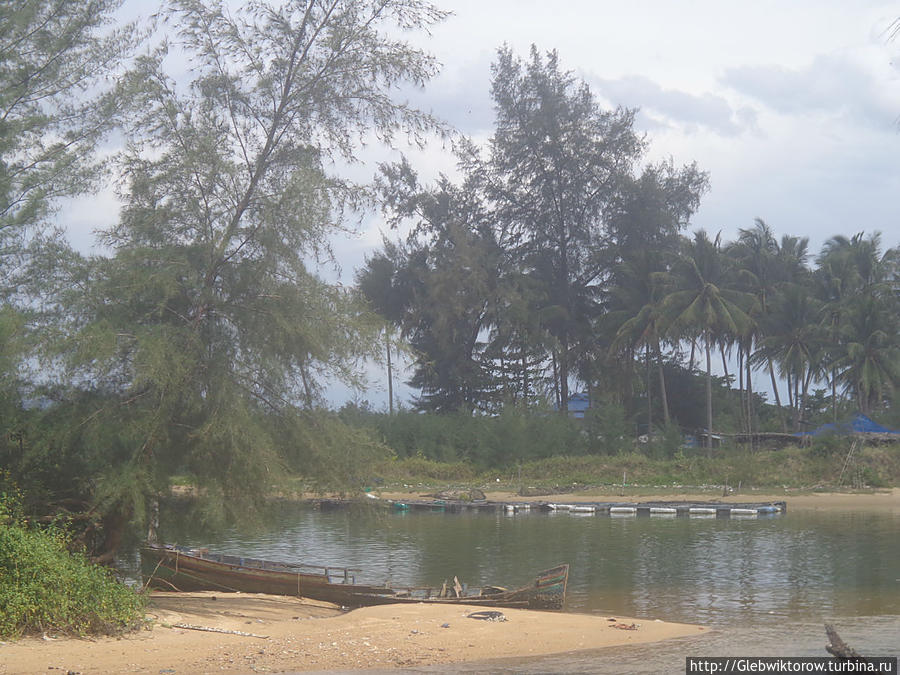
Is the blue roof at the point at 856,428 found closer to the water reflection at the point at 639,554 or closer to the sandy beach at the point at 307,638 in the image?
the water reflection at the point at 639,554

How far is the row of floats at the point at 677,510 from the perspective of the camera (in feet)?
120

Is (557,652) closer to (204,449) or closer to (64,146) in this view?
(204,449)

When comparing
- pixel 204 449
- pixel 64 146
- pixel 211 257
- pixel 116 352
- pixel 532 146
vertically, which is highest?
pixel 532 146

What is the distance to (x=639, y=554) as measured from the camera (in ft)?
88.8

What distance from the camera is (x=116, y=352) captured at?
48.1 ft

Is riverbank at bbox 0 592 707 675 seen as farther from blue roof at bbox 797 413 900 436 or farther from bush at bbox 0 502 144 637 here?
blue roof at bbox 797 413 900 436

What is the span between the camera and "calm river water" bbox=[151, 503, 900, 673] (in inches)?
605

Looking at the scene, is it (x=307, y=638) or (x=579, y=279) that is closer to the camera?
(x=307, y=638)

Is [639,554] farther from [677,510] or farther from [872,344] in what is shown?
[872,344]

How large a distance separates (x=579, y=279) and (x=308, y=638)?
43.6m

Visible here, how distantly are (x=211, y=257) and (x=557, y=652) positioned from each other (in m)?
9.24

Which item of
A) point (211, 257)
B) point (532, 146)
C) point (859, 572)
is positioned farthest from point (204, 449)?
point (532, 146)

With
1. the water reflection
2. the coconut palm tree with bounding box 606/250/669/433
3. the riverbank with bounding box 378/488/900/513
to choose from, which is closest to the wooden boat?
the water reflection

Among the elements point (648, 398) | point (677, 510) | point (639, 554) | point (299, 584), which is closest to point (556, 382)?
point (648, 398)
